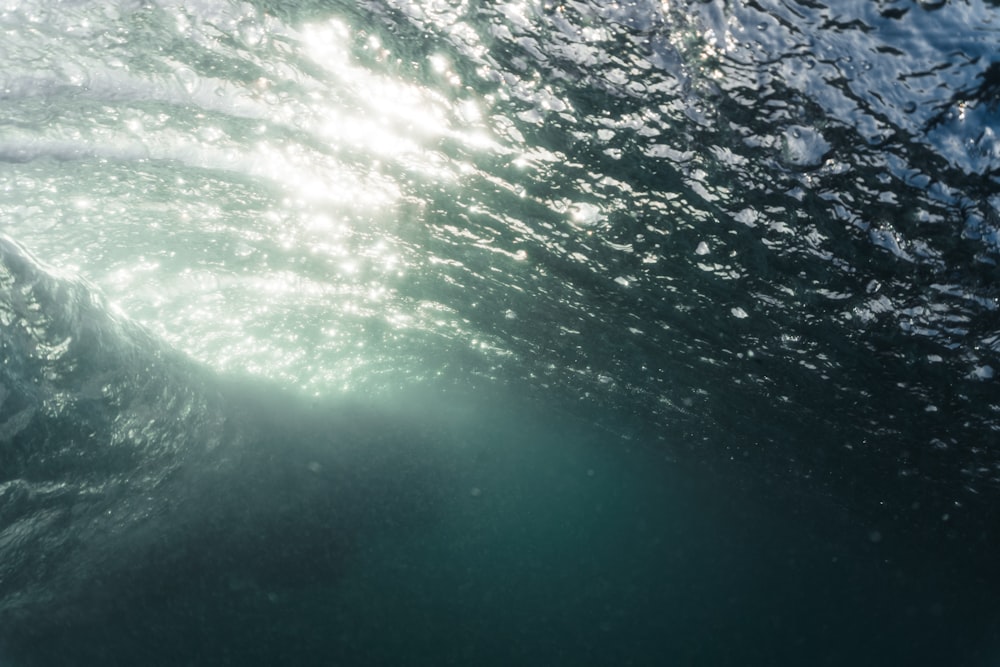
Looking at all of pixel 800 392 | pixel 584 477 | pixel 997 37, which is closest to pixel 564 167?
pixel 997 37

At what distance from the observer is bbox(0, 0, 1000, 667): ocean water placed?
23.0ft

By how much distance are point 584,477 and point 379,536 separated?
30.1m

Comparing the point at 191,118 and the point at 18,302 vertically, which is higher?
the point at 191,118

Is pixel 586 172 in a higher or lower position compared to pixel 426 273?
higher

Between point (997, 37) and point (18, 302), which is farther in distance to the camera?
point (18, 302)

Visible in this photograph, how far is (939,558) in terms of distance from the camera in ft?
106

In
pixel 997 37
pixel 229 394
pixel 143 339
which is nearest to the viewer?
pixel 997 37

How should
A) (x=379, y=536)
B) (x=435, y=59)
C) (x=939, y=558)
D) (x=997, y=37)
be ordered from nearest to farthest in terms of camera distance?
(x=997, y=37) < (x=435, y=59) < (x=379, y=536) < (x=939, y=558)

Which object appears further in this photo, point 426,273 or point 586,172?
point 426,273

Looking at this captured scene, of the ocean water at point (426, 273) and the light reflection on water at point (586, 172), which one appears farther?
the ocean water at point (426, 273)

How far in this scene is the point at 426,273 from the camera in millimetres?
17234

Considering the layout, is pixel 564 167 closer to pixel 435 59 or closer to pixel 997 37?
pixel 435 59

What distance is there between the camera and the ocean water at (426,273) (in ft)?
23.0

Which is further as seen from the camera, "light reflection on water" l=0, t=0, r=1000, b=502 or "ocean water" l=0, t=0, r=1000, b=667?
"ocean water" l=0, t=0, r=1000, b=667
